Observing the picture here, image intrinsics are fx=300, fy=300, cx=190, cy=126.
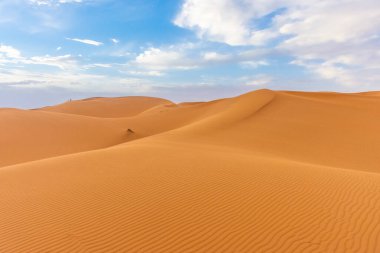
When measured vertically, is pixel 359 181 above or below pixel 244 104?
below

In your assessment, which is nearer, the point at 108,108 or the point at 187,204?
the point at 187,204

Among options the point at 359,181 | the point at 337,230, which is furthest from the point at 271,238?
the point at 359,181

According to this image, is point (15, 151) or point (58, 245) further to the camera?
point (15, 151)

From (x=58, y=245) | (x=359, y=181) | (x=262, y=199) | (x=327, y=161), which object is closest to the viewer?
(x=58, y=245)

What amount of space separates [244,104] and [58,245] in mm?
22358

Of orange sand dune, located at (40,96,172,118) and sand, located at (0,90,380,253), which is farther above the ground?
orange sand dune, located at (40,96,172,118)

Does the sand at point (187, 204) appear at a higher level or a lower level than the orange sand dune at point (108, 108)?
lower

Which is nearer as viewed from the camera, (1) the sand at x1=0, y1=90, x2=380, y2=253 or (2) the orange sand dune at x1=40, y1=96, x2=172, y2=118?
(1) the sand at x1=0, y1=90, x2=380, y2=253

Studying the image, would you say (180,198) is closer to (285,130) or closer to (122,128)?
(285,130)

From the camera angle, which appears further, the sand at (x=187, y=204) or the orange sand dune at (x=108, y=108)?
the orange sand dune at (x=108, y=108)

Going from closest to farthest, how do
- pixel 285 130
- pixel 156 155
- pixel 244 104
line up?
pixel 156 155
pixel 285 130
pixel 244 104

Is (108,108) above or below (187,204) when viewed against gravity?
above

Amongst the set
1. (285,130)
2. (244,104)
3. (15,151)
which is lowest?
(15,151)

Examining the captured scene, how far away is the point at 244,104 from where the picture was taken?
83.6 ft
